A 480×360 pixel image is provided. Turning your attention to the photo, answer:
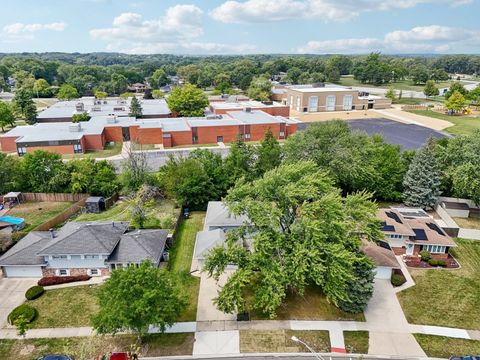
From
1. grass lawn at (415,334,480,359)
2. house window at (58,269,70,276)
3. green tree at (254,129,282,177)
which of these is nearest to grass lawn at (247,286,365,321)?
grass lawn at (415,334,480,359)

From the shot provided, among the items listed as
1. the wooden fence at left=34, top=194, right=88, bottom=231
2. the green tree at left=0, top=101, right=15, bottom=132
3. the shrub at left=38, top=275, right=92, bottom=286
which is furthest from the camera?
the green tree at left=0, top=101, right=15, bottom=132

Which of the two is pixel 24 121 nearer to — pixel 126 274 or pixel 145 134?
pixel 145 134

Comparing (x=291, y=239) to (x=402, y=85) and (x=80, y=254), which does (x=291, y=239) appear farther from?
(x=402, y=85)

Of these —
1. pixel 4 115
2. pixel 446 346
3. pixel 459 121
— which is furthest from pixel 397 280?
pixel 459 121

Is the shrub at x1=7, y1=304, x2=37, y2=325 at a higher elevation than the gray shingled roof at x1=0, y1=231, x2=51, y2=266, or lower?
lower

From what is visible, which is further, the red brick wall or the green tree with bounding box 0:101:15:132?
the green tree with bounding box 0:101:15:132

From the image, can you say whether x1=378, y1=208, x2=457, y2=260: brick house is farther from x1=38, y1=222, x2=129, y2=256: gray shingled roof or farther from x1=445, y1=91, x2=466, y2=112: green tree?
x1=445, y1=91, x2=466, y2=112: green tree
